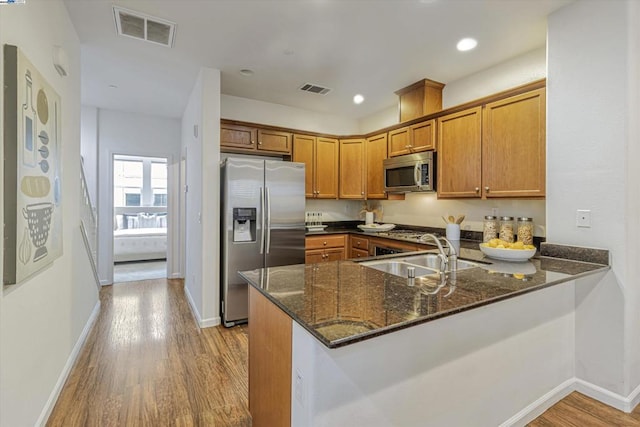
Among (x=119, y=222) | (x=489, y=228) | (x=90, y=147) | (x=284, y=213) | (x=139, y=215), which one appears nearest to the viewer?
(x=489, y=228)

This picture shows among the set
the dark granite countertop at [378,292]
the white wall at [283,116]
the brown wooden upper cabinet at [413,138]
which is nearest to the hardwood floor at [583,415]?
the dark granite countertop at [378,292]

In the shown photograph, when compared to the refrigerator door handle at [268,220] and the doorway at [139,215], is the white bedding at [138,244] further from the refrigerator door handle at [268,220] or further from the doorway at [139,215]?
the refrigerator door handle at [268,220]

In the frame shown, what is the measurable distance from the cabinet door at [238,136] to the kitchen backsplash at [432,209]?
51.7 inches

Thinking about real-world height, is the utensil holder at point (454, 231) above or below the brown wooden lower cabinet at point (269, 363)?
above

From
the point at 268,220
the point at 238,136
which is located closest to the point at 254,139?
the point at 238,136

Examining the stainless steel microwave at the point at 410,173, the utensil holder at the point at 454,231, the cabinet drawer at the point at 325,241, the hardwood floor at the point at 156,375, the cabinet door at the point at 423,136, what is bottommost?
the hardwood floor at the point at 156,375

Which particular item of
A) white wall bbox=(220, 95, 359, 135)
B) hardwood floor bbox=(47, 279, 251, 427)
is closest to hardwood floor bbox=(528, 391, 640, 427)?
hardwood floor bbox=(47, 279, 251, 427)

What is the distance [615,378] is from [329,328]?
2.24 metres

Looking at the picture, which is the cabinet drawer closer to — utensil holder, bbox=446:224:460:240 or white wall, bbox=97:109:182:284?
utensil holder, bbox=446:224:460:240

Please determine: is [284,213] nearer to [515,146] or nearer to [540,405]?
[515,146]

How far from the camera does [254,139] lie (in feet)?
13.2

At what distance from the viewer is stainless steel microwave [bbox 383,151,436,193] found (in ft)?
11.6

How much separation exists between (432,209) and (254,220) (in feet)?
7.37

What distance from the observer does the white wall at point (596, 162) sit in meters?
2.00
